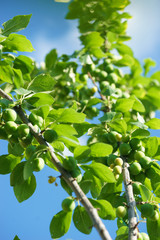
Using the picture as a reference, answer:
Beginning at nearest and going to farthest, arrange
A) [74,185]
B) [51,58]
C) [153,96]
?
[74,185] → [51,58] → [153,96]

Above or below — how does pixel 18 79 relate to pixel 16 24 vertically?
below

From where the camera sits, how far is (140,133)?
186 centimetres

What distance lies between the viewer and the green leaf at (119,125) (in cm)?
191

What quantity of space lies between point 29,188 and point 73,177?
314 millimetres

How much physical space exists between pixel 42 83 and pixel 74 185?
0.69m

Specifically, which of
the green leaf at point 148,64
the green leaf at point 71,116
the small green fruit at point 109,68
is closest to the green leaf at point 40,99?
the green leaf at point 71,116

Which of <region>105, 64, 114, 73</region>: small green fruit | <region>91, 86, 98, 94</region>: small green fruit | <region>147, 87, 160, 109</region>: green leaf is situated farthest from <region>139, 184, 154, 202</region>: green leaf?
<region>147, 87, 160, 109</region>: green leaf

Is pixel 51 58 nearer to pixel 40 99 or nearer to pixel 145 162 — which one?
pixel 40 99

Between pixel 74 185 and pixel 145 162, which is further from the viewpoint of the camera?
pixel 145 162

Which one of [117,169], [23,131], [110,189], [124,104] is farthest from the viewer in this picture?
[124,104]

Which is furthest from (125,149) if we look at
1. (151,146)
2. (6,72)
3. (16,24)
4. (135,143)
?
(16,24)

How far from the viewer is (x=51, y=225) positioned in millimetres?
1578

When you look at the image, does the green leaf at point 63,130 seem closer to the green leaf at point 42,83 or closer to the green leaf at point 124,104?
the green leaf at point 42,83

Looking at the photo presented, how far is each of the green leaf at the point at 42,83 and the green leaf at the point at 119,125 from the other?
0.49 metres
